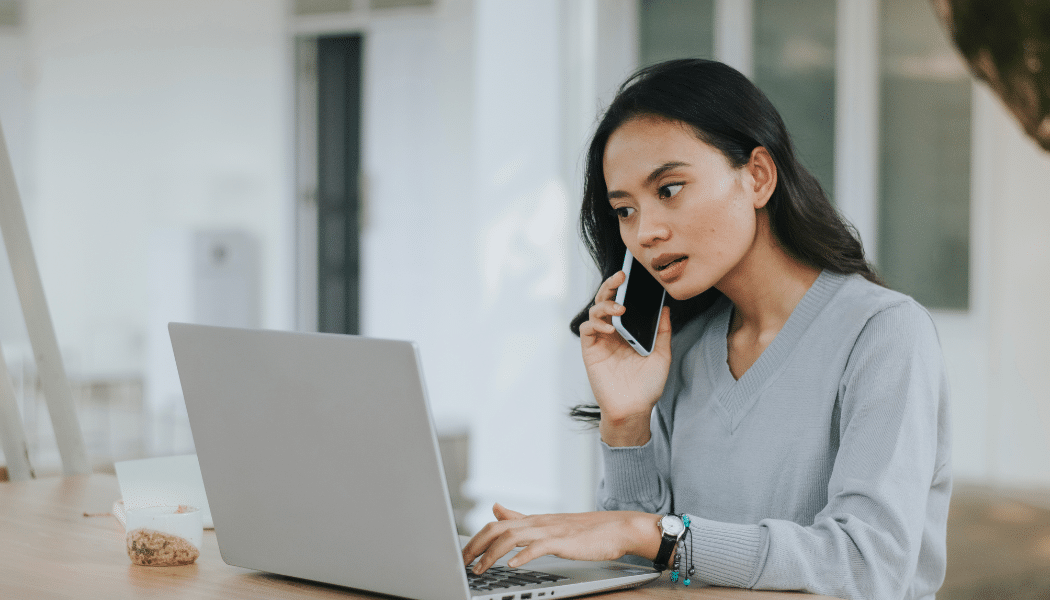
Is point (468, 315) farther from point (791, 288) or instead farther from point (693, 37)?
point (791, 288)

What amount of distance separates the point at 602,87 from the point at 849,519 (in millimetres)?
3094

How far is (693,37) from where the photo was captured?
4105 mm

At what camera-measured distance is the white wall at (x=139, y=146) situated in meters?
5.82

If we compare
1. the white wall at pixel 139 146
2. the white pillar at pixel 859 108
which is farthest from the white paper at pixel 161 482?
the white wall at pixel 139 146

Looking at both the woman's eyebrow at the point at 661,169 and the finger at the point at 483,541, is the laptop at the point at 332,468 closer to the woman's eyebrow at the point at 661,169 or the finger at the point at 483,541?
the finger at the point at 483,541

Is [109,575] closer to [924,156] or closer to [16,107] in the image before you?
[924,156]

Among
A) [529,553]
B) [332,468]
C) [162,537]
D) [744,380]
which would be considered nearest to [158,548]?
[162,537]

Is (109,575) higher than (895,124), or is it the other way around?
(895,124)

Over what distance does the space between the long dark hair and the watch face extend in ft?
1.61

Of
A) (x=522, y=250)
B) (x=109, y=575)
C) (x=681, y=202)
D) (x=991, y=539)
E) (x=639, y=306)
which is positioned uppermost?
(x=681, y=202)

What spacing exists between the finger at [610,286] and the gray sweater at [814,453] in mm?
149

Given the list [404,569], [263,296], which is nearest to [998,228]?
[404,569]

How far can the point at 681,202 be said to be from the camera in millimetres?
1328

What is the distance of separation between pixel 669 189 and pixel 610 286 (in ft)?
0.72
